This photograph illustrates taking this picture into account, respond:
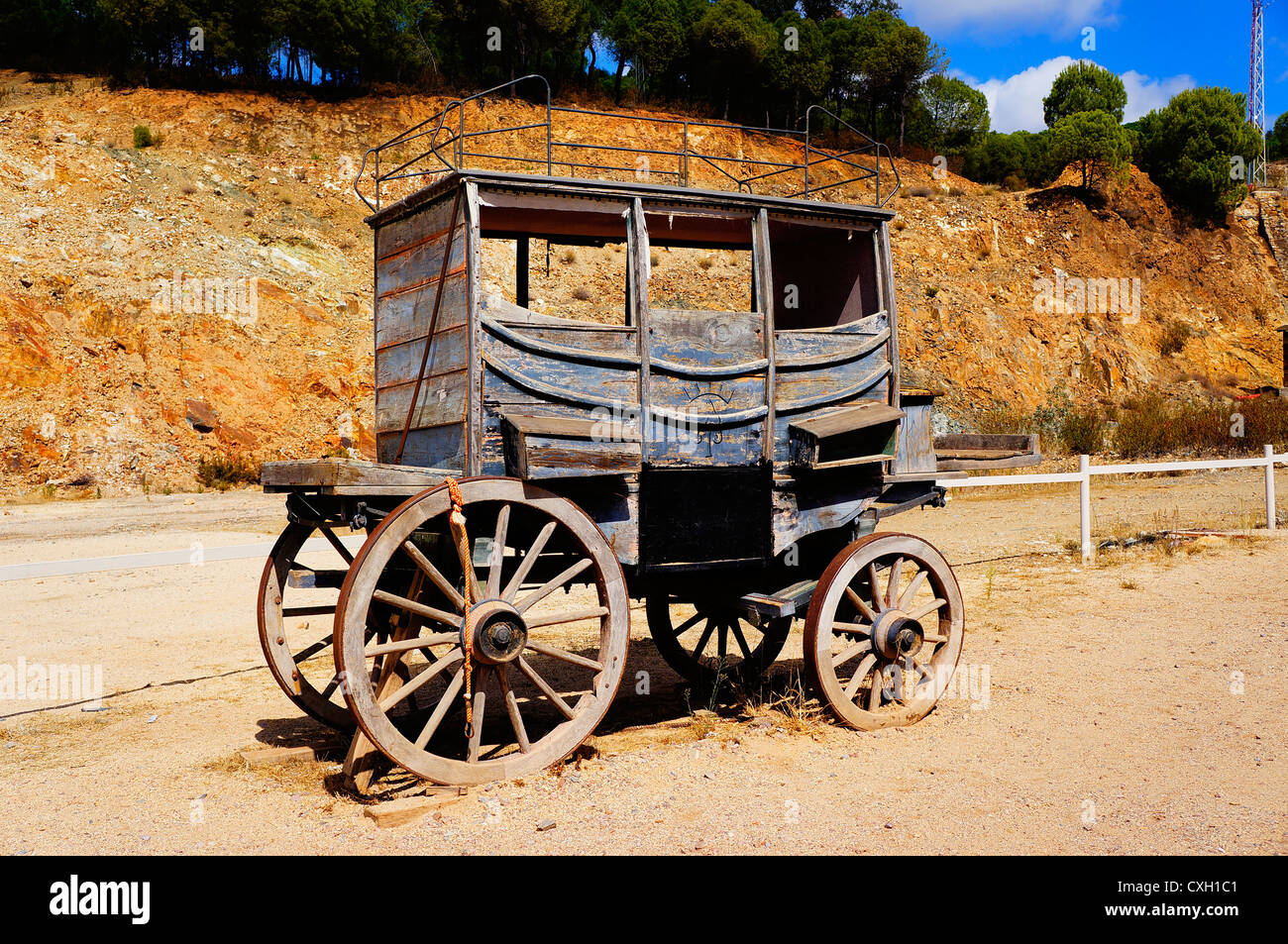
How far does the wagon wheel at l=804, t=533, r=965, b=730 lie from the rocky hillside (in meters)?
18.2

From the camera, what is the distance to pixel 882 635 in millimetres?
6113

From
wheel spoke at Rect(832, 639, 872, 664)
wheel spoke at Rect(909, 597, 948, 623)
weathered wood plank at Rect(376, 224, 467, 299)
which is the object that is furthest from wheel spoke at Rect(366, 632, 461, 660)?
wheel spoke at Rect(909, 597, 948, 623)

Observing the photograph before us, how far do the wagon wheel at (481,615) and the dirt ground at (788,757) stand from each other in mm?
313

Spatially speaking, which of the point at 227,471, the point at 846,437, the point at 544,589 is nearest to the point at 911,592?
the point at 846,437

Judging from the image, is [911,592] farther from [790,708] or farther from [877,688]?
[790,708]

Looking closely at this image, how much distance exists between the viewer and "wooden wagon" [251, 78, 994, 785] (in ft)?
16.1

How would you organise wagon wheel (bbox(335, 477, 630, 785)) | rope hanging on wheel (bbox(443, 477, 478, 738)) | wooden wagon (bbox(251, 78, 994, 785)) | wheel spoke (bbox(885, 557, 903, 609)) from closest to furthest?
wagon wheel (bbox(335, 477, 630, 785)) < rope hanging on wheel (bbox(443, 477, 478, 738)) < wooden wagon (bbox(251, 78, 994, 785)) < wheel spoke (bbox(885, 557, 903, 609))

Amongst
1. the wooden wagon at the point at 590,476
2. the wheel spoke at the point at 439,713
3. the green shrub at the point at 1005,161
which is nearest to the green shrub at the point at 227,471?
the wooden wagon at the point at 590,476

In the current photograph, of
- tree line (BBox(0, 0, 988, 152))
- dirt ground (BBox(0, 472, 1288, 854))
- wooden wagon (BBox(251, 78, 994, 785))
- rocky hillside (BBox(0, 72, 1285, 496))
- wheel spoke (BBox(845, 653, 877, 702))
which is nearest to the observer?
dirt ground (BBox(0, 472, 1288, 854))

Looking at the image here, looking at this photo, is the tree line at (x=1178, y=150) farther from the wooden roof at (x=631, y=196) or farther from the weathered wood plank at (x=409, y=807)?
the weathered wood plank at (x=409, y=807)

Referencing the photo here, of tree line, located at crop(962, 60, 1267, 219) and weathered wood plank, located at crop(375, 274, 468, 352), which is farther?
tree line, located at crop(962, 60, 1267, 219)

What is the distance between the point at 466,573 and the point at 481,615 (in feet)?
0.74

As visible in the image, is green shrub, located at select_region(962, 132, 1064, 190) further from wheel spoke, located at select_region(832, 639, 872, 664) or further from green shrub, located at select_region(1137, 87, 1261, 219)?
wheel spoke, located at select_region(832, 639, 872, 664)

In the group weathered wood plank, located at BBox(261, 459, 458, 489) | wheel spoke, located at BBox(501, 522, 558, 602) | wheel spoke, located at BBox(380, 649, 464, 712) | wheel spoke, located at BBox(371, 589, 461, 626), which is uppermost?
weathered wood plank, located at BBox(261, 459, 458, 489)
